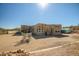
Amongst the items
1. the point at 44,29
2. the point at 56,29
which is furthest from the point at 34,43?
the point at 56,29

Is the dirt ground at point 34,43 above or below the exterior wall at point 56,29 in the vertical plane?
below

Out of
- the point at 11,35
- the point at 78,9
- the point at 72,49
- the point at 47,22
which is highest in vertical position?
the point at 78,9

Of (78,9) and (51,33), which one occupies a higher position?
(78,9)

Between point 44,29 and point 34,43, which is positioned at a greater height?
point 44,29

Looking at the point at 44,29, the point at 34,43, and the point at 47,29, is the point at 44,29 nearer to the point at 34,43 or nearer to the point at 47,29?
the point at 47,29

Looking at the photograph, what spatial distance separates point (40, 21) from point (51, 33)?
197 mm

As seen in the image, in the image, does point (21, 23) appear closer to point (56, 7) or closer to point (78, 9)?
point (56, 7)

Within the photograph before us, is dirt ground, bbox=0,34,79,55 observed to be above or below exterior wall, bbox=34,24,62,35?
below

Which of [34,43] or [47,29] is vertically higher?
[47,29]

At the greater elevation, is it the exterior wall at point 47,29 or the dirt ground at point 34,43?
the exterior wall at point 47,29

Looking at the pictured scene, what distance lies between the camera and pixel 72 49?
2.35 meters

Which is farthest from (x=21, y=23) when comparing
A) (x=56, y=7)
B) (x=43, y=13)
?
(x=56, y=7)

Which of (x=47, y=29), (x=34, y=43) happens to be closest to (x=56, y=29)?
(x=47, y=29)

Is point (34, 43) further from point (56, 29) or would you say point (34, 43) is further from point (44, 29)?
point (56, 29)
